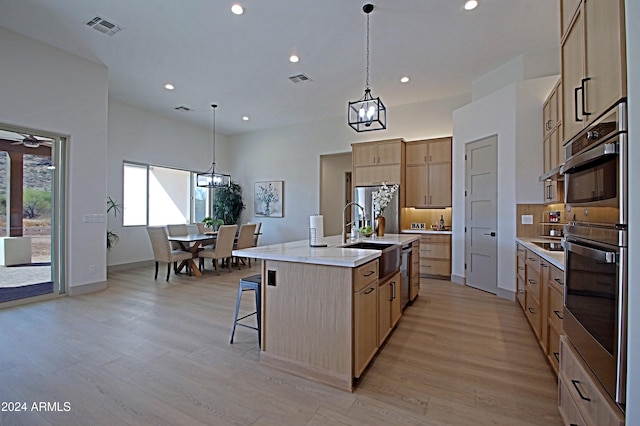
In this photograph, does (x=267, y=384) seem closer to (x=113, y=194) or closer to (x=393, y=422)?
(x=393, y=422)

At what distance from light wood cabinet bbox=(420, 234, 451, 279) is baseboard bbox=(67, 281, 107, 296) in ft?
17.9

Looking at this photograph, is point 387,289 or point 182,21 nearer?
point 387,289

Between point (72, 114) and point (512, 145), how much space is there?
20.6 ft

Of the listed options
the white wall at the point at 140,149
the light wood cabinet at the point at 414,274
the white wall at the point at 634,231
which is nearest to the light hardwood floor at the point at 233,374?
the light wood cabinet at the point at 414,274

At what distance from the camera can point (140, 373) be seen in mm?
2338

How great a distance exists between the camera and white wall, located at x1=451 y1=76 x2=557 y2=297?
4121 mm

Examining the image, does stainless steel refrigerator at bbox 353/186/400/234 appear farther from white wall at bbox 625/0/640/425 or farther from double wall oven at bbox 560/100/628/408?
white wall at bbox 625/0/640/425

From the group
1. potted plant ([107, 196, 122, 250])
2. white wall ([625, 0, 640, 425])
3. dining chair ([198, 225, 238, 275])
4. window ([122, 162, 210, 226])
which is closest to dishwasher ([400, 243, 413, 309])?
white wall ([625, 0, 640, 425])

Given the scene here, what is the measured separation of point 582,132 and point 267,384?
240 centimetres

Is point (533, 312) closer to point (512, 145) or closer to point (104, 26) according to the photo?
point (512, 145)

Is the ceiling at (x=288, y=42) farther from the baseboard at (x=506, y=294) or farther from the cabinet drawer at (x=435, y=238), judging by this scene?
the baseboard at (x=506, y=294)

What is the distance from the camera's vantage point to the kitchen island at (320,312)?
213 cm

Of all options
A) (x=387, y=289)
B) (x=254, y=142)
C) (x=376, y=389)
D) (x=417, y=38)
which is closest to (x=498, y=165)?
(x=417, y=38)

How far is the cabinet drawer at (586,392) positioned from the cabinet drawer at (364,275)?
1.19 m
